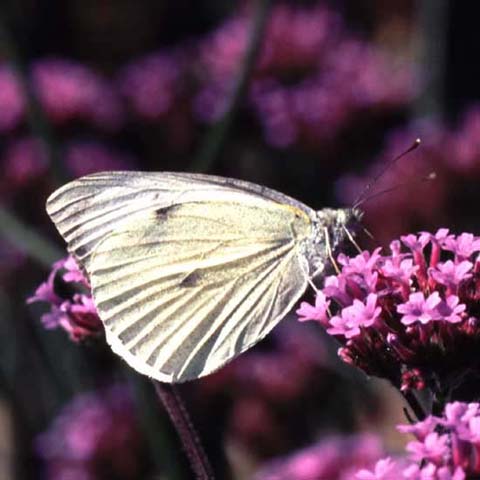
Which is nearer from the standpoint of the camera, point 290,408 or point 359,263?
point 359,263

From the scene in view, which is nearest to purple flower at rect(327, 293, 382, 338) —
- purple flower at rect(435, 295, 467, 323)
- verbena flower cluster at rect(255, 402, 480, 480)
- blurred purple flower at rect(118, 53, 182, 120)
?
purple flower at rect(435, 295, 467, 323)

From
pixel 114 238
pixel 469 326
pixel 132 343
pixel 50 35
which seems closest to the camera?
pixel 469 326

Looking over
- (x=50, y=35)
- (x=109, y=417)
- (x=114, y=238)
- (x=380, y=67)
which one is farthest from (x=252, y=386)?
(x=50, y=35)

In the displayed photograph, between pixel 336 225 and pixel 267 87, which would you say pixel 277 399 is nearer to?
pixel 267 87

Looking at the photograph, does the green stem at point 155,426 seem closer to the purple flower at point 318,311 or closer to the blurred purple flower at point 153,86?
the purple flower at point 318,311

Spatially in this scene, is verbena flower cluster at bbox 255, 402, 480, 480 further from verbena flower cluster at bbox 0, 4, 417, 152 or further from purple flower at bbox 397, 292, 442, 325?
verbena flower cluster at bbox 0, 4, 417, 152

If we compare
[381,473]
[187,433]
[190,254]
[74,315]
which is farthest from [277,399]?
[381,473]

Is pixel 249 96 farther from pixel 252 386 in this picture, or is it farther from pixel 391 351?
pixel 391 351
